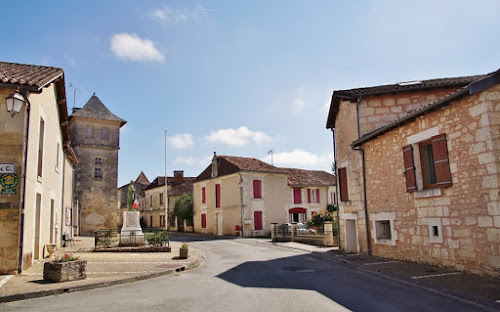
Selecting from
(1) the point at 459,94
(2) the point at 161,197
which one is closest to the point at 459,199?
(1) the point at 459,94

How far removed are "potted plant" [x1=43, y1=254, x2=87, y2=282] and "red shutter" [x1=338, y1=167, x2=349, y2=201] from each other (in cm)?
1023

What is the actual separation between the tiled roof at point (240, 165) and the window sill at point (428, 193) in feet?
67.4

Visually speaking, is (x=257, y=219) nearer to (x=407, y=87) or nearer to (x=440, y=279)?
(x=407, y=87)

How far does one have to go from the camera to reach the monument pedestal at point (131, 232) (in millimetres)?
17766

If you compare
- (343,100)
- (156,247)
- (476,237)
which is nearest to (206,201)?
(156,247)

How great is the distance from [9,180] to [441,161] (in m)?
10.7

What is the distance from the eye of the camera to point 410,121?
10.8m

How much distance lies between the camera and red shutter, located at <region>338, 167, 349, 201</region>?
15453 millimetres

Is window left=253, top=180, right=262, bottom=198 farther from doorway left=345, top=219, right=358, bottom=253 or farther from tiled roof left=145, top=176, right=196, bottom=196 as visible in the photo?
doorway left=345, top=219, right=358, bottom=253

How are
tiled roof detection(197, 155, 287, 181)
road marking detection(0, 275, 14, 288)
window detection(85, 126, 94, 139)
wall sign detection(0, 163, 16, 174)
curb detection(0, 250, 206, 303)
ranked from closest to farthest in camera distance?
curb detection(0, 250, 206, 303) → road marking detection(0, 275, 14, 288) → wall sign detection(0, 163, 16, 174) → tiled roof detection(197, 155, 287, 181) → window detection(85, 126, 94, 139)

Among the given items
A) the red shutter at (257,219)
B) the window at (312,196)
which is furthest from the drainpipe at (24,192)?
the window at (312,196)

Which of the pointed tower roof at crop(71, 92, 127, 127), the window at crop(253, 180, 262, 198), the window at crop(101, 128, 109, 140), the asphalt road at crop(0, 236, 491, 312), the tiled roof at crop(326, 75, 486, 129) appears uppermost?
the pointed tower roof at crop(71, 92, 127, 127)

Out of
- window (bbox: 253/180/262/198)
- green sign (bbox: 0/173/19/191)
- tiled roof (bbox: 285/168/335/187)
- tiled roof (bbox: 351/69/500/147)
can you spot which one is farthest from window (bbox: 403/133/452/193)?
tiled roof (bbox: 285/168/335/187)

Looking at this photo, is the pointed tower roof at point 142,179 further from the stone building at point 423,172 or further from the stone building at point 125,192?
the stone building at point 423,172
